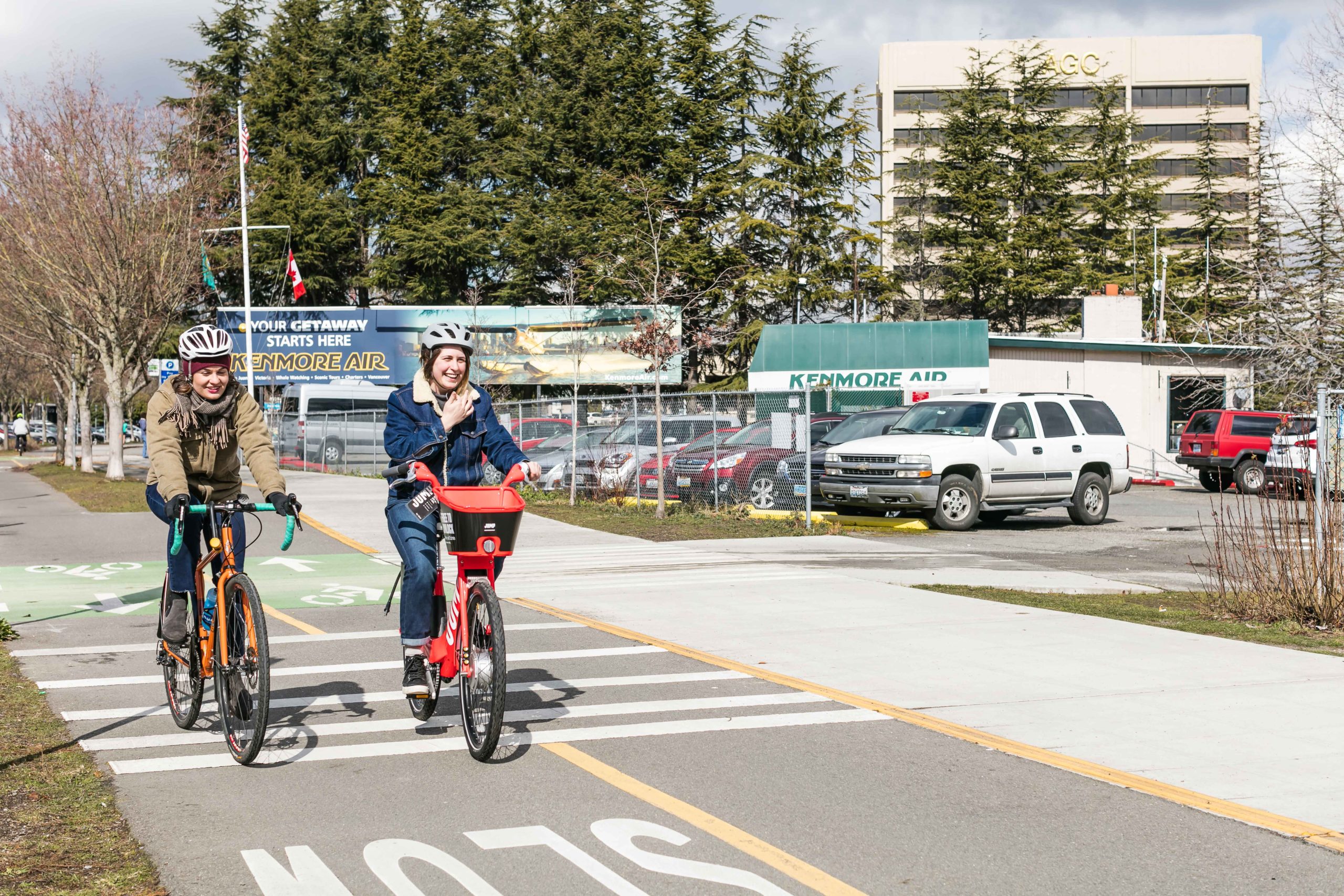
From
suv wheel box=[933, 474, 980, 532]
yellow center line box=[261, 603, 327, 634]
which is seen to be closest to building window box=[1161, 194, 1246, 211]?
suv wheel box=[933, 474, 980, 532]

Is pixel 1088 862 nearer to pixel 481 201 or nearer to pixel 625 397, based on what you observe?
pixel 625 397

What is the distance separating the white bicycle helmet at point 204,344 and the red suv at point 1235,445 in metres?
28.8

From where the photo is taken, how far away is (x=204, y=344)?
259 inches

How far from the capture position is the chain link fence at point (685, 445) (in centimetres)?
2145

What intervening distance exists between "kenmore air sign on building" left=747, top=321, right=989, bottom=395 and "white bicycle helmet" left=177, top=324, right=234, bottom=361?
3423cm

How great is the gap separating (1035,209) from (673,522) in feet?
172

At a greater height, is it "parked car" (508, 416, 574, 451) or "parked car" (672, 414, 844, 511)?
"parked car" (508, 416, 574, 451)

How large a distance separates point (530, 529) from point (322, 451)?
2174cm

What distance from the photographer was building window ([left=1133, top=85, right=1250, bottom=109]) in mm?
91938

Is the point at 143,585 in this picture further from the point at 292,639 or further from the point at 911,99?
the point at 911,99

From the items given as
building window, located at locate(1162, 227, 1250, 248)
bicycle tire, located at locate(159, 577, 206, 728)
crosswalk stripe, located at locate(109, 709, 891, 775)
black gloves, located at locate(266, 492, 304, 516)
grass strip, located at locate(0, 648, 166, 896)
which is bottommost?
crosswalk stripe, located at locate(109, 709, 891, 775)

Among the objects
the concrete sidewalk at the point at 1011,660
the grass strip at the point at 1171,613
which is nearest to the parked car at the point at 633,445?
the concrete sidewalk at the point at 1011,660

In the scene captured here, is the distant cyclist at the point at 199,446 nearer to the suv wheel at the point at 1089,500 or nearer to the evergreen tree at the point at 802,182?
the suv wheel at the point at 1089,500

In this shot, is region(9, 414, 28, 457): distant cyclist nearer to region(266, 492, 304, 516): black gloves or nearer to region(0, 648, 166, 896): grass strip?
region(0, 648, 166, 896): grass strip
